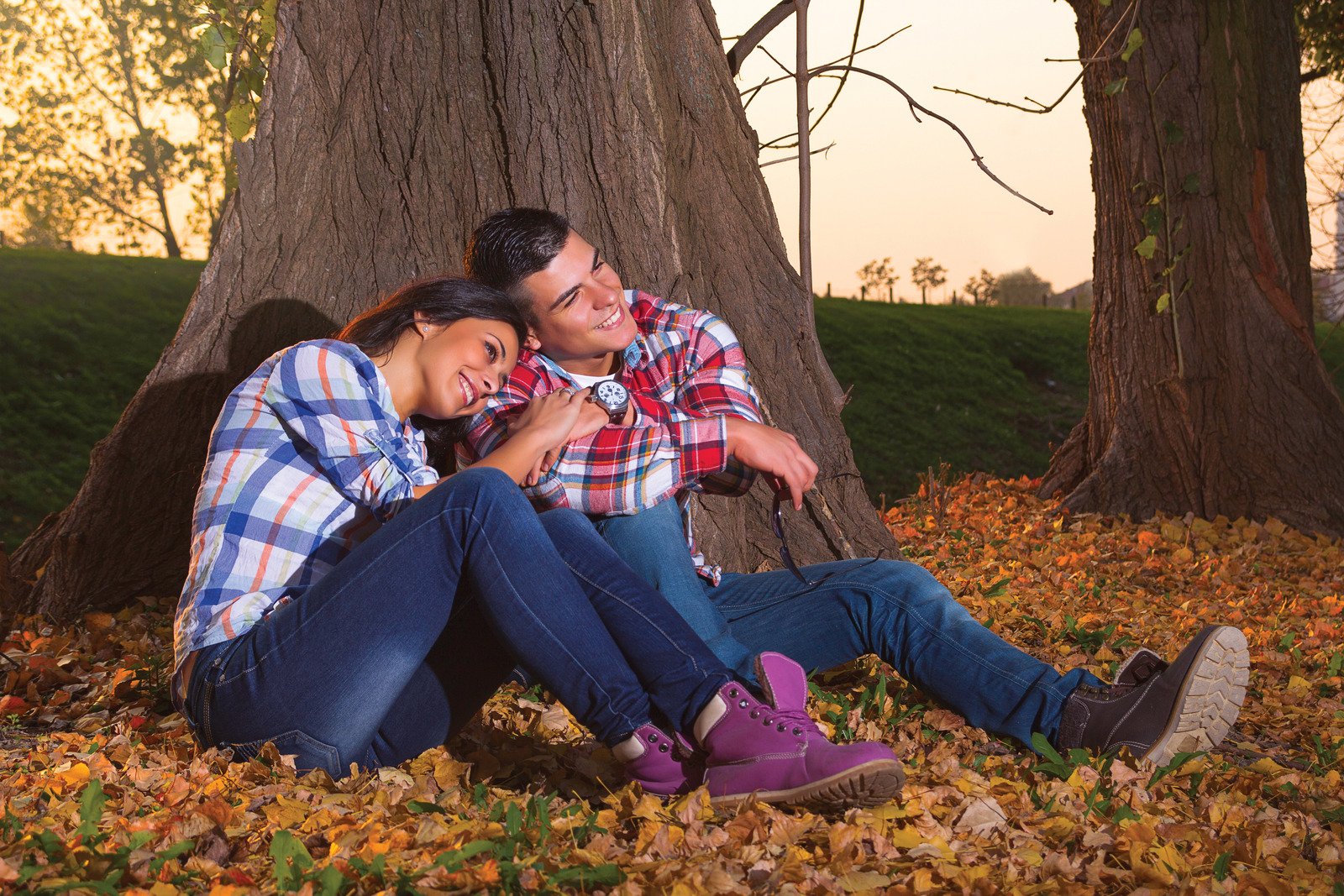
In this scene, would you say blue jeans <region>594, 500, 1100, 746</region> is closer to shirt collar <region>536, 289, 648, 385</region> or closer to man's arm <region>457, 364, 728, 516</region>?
man's arm <region>457, 364, 728, 516</region>

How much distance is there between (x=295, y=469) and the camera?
2.65 meters

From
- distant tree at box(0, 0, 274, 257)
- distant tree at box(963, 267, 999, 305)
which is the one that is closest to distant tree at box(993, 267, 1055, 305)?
distant tree at box(963, 267, 999, 305)

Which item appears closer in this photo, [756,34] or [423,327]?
[423,327]

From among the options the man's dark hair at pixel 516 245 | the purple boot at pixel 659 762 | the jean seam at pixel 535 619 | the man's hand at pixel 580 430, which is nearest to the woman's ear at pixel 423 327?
the man's dark hair at pixel 516 245

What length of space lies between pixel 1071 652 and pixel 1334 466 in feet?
11.6

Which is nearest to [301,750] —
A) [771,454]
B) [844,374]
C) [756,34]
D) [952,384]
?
[771,454]

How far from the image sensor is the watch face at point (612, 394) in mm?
3039

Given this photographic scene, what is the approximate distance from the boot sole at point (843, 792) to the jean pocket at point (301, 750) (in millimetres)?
849

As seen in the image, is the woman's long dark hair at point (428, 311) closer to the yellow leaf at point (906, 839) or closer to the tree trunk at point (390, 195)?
the tree trunk at point (390, 195)

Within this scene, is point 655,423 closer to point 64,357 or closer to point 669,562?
point 669,562

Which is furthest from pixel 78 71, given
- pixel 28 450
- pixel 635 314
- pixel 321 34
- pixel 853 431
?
pixel 635 314

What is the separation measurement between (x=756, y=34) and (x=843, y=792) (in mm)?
4311

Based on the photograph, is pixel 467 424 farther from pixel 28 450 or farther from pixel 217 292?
pixel 28 450

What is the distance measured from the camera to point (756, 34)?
5621 mm
